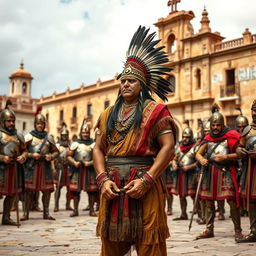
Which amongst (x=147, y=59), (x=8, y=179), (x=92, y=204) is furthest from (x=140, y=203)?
(x=92, y=204)

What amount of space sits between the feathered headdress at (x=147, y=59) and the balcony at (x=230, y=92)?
2407 centimetres

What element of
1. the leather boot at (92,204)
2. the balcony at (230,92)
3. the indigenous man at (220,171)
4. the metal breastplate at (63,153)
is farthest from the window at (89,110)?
the indigenous man at (220,171)

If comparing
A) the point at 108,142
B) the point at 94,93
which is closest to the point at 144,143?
the point at 108,142

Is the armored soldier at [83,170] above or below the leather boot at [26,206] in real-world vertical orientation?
above

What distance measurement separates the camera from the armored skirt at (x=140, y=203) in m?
3.28

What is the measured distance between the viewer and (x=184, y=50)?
1204 inches

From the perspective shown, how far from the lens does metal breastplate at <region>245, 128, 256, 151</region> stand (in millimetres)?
6145

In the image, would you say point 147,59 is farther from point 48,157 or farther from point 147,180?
point 48,157

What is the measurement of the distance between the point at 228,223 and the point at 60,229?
3.77 m

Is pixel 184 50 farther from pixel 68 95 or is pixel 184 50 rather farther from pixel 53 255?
pixel 53 255

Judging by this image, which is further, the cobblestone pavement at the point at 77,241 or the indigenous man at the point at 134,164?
the cobblestone pavement at the point at 77,241

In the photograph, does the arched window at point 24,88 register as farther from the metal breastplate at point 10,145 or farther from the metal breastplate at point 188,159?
the metal breastplate at point 10,145

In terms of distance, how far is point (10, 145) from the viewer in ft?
25.5

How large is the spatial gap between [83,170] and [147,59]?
22.3 feet
